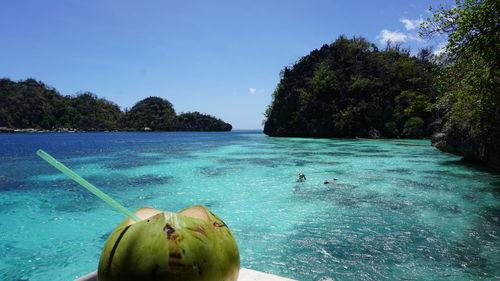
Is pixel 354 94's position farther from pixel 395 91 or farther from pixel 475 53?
pixel 475 53

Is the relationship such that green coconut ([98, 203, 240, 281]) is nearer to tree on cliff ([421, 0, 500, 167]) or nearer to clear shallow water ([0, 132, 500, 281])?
clear shallow water ([0, 132, 500, 281])

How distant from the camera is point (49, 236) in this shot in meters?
7.03

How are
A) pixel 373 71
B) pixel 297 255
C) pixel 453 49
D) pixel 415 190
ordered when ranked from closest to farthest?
pixel 297 255
pixel 453 49
pixel 415 190
pixel 373 71

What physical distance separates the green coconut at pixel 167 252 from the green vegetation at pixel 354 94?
48.6m

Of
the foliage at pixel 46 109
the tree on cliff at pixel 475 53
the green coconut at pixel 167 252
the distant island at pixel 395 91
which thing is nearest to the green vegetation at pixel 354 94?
the distant island at pixel 395 91

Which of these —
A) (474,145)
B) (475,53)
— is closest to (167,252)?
(475,53)

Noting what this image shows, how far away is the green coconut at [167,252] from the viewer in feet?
3.19

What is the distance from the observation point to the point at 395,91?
52.2m

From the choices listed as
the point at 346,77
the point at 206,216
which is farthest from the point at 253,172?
the point at 346,77

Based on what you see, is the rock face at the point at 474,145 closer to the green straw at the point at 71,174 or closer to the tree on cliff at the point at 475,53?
the tree on cliff at the point at 475,53

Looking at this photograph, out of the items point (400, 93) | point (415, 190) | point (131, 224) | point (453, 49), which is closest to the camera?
point (131, 224)

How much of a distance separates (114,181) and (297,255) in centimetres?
1146

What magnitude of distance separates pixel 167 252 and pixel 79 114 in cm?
Result: 15346

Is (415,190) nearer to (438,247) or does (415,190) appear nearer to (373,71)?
(438,247)
